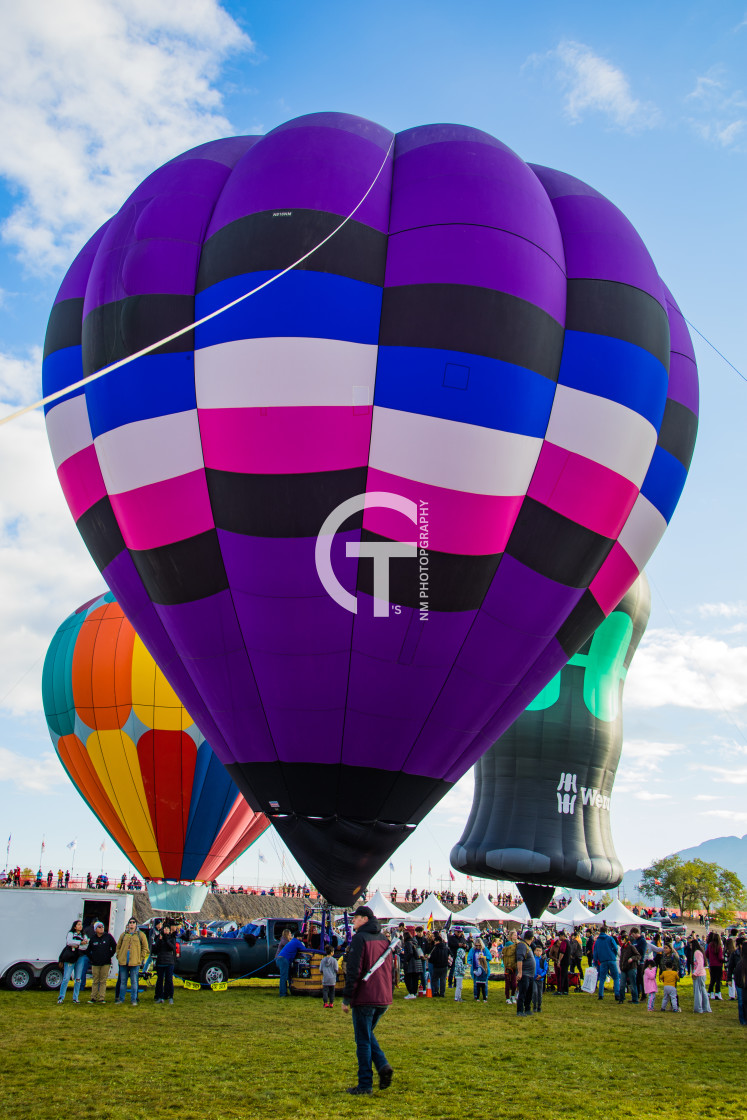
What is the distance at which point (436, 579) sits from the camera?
9.50m

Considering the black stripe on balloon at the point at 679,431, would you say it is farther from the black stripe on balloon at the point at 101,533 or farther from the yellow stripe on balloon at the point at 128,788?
the yellow stripe on balloon at the point at 128,788

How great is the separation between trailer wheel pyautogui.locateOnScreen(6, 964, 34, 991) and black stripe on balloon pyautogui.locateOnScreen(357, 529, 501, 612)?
7659mm

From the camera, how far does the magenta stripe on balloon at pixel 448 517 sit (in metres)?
9.26

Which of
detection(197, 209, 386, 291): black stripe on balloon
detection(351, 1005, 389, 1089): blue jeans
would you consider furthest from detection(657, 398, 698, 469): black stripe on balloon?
detection(351, 1005, 389, 1089): blue jeans

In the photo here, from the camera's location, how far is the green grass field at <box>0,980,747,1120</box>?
552cm

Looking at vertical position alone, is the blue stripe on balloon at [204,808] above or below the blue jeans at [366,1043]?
above

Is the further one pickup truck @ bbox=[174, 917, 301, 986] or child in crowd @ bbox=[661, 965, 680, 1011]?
pickup truck @ bbox=[174, 917, 301, 986]

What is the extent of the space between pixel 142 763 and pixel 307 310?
42.9 ft

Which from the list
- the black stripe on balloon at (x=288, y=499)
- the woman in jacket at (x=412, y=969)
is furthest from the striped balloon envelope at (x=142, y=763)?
the black stripe on balloon at (x=288, y=499)

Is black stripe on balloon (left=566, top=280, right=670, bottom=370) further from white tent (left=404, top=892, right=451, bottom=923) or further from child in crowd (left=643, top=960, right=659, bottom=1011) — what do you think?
white tent (left=404, top=892, right=451, bottom=923)

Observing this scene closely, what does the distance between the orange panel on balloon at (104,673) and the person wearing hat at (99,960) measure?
28.8ft

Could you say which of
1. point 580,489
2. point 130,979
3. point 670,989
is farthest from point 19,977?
point 580,489

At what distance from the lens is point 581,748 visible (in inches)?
878

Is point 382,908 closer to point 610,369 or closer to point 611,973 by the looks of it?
point 611,973
